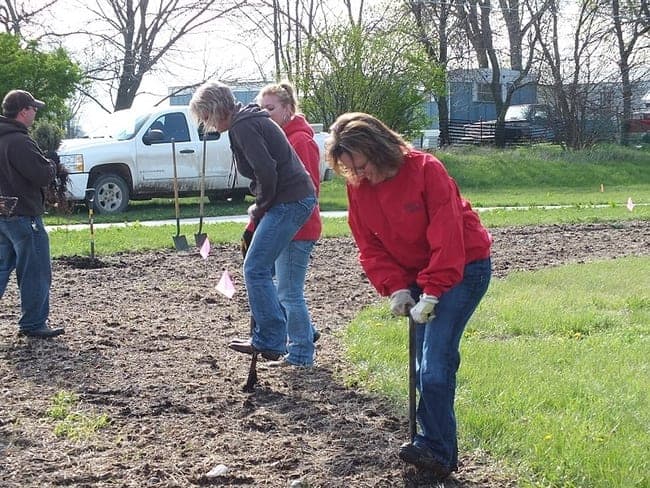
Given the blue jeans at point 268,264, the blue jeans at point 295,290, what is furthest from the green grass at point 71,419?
the blue jeans at point 295,290

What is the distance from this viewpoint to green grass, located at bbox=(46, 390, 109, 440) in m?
4.84

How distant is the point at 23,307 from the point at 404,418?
3491mm

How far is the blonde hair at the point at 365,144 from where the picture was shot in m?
3.93

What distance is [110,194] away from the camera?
1742 centimetres

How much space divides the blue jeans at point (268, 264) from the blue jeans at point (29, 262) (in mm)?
2141

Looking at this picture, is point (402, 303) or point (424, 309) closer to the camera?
point (424, 309)

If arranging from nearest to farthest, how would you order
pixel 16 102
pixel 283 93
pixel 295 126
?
1. pixel 283 93
2. pixel 295 126
3. pixel 16 102

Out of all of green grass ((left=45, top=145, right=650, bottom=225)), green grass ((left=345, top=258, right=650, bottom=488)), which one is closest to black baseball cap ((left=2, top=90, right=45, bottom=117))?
green grass ((left=345, top=258, right=650, bottom=488))

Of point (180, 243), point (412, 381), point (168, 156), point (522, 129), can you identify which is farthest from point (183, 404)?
point (522, 129)

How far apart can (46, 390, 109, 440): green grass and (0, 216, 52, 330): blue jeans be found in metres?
1.74

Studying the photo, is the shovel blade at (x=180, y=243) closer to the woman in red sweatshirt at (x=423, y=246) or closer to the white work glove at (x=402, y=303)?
the woman in red sweatshirt at (x=423, y=246)

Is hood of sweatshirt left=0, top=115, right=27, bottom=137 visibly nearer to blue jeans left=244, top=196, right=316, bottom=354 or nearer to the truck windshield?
blue jeans left=244, top=196, right=316, bottom=354

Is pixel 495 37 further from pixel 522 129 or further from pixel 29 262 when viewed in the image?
pixel 29 262

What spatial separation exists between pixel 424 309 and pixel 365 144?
75 centimetres
